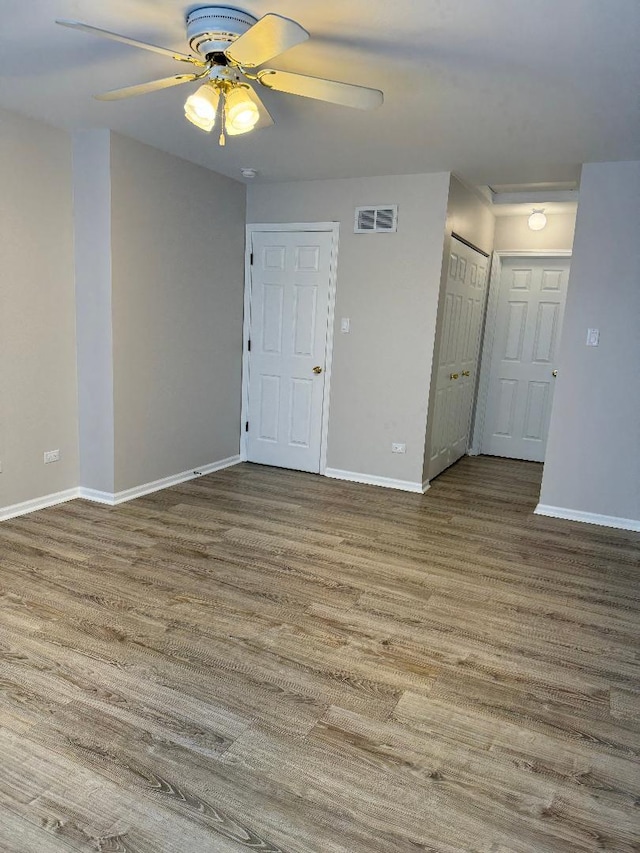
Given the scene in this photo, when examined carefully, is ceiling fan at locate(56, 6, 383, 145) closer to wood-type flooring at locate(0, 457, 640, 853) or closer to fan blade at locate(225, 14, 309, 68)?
fan blade at locate(225, 14, 309, 68)

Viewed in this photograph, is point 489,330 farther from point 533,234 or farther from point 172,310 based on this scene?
point 172,310

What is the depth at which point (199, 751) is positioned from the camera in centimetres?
179

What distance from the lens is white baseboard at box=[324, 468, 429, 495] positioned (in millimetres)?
4660

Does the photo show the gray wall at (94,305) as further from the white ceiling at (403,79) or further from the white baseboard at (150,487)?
the white ceiling at (403,79)

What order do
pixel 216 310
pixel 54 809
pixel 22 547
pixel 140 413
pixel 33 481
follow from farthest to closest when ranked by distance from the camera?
pixel 216 310 < pixel 140 413 < pixel 33 481 < pixel 22 547 < pixel 54 809

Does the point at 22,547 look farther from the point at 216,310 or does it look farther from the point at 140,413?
the point at 216,310

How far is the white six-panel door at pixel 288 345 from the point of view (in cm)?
483

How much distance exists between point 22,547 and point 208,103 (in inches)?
100

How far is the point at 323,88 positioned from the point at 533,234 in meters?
4.16

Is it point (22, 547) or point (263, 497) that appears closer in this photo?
point (22, 547)

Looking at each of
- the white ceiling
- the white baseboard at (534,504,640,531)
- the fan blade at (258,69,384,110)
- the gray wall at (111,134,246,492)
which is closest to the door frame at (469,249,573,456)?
the white ceiling

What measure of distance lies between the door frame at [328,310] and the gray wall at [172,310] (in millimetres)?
67

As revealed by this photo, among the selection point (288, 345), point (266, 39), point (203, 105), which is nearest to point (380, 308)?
point (288, 345)

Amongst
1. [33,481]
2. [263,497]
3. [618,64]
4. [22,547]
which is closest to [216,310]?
[263,497]
